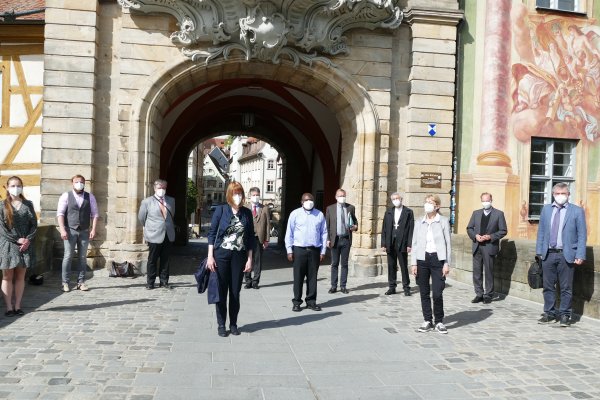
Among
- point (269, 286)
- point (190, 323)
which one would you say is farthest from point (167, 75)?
point (190, 323)

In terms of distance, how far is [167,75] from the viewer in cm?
1047

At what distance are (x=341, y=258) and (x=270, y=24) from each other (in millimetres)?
4439

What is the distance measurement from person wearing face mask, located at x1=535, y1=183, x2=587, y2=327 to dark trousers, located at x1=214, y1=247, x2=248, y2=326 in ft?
12.4

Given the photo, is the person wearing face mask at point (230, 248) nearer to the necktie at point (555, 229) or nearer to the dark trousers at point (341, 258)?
the dark trousers at point (341, 258)

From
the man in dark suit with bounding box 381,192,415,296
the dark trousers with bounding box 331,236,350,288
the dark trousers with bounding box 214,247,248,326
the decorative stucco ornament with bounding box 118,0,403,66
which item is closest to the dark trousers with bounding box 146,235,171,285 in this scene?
the dark trousers with bounding box 331,236,350,288

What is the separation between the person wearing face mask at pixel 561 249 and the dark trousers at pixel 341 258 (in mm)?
3001

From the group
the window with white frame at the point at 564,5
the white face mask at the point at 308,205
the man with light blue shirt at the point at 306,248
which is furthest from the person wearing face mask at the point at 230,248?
the window with white frame at the point at 564,5

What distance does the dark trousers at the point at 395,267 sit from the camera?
29.5 feet

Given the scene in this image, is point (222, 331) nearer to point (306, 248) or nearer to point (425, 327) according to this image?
point (306, 248)

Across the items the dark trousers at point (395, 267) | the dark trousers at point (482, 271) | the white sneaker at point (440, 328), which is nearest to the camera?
the white sneaker at point (440, 328)

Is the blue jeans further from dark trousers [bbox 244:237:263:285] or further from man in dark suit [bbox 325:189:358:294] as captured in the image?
man in dark suit [bbox 325:189:358:294]

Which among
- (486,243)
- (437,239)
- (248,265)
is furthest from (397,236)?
(248,265)

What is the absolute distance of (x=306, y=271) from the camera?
759 centimetres

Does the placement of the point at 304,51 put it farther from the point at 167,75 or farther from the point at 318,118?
the point at 318,118
